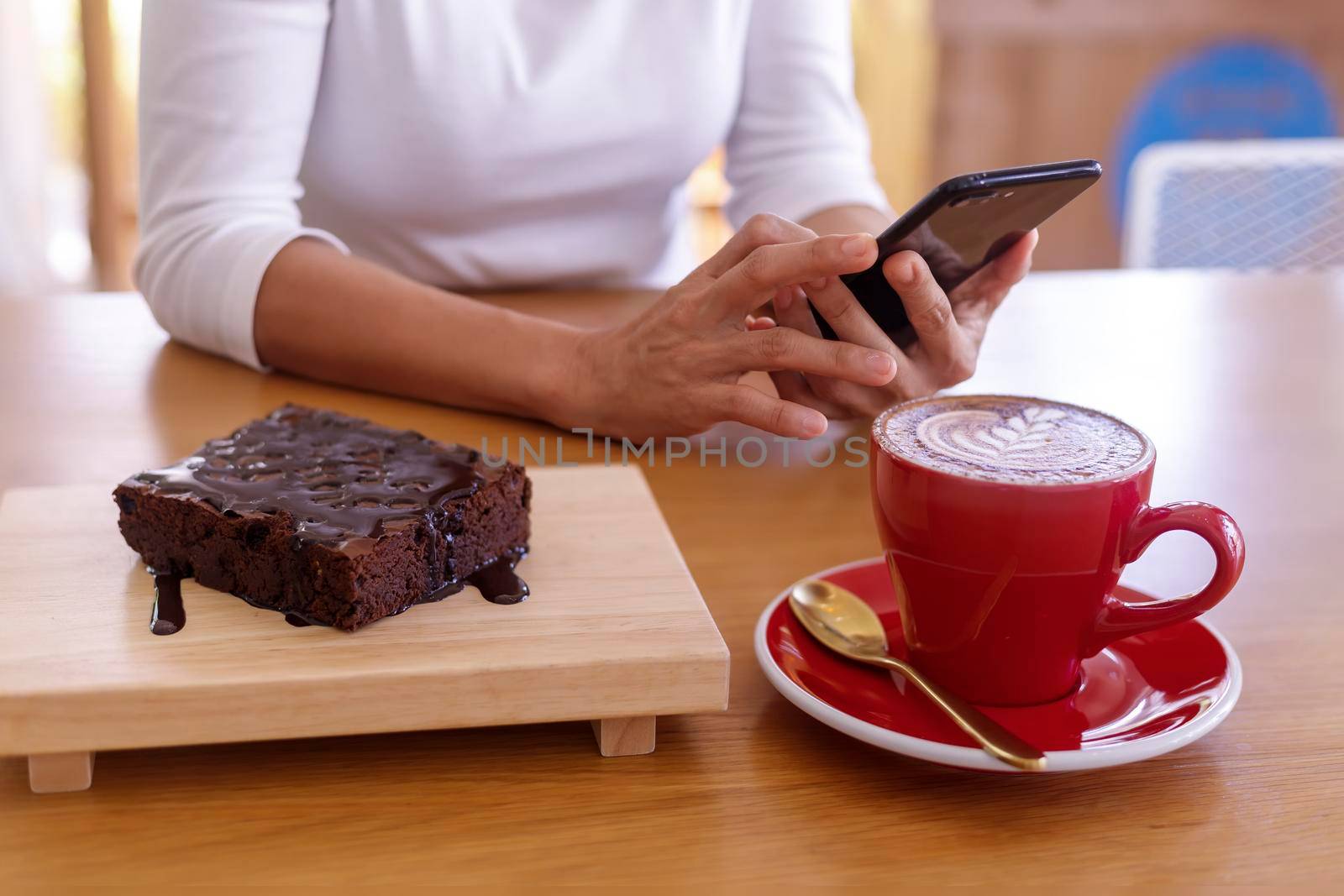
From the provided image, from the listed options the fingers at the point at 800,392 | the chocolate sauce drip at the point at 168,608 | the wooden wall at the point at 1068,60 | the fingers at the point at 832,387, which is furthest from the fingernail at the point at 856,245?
the wooden wall at the point at 1068,60

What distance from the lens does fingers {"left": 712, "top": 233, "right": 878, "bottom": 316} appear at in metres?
0.80

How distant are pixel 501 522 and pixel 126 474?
1.33 ft

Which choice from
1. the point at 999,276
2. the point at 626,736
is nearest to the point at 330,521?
the point at 626,736

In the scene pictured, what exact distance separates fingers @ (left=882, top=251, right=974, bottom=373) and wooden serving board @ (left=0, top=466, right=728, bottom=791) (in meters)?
0.27

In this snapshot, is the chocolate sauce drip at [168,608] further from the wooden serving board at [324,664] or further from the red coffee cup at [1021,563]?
the red coffee cup at [1021,563]

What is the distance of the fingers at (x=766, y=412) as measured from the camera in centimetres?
88

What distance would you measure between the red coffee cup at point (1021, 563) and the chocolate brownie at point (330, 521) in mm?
227

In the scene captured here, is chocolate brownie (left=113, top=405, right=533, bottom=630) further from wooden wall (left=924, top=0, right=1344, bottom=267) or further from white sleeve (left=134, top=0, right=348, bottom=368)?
wooden wall (left=924, top=0, right=1344, bottom=267)

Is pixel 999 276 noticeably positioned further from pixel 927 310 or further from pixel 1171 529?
pixel 1171 529

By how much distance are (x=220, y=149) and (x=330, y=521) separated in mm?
719

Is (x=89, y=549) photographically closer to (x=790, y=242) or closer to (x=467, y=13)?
(x=790, y=242)

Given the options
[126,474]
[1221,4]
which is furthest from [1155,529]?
[1221,4]

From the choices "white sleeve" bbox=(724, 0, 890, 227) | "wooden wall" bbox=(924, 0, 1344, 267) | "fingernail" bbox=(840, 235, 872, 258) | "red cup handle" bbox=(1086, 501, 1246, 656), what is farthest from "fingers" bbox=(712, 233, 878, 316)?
"wooden wall" bbox=(924, 0, 1344, 267)

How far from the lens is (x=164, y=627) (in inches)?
24.0
